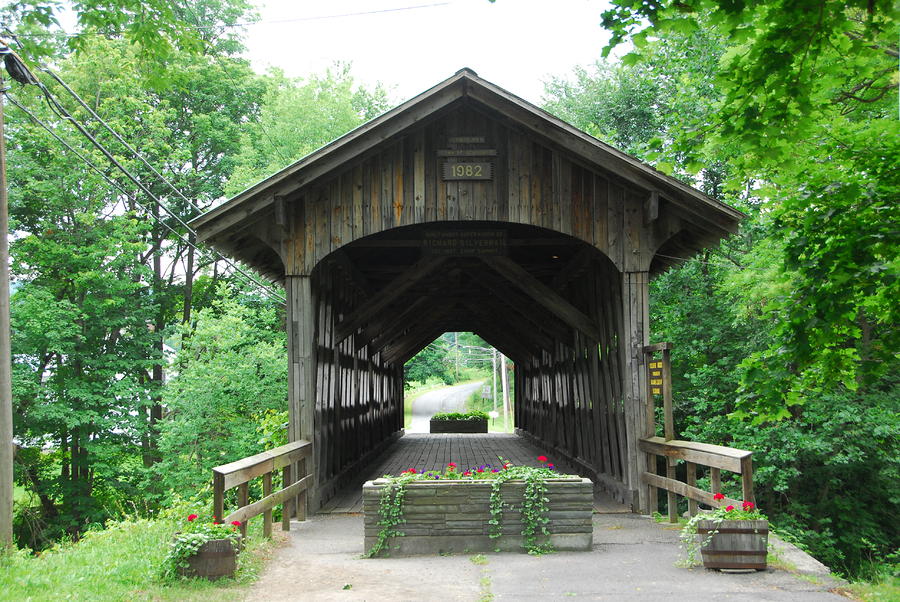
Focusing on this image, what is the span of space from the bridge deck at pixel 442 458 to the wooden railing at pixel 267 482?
26.9 inches

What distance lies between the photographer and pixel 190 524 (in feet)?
19.3

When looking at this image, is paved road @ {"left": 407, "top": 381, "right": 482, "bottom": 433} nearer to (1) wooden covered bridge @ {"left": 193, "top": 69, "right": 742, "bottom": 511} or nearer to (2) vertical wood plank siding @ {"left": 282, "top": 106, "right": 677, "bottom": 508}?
(1) wooden covered bridge @ {"left": 193, "top": 69, "right": 742, "bottom": 511}

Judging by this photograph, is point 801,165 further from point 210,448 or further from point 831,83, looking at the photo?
point 210,448

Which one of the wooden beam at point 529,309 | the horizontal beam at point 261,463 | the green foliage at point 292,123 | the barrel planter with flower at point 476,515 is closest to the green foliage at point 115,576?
the horizontal beam at point 261,463

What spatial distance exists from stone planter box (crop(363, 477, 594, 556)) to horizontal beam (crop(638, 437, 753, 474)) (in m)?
1.04

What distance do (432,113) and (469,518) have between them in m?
4.37

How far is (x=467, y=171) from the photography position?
353 inches

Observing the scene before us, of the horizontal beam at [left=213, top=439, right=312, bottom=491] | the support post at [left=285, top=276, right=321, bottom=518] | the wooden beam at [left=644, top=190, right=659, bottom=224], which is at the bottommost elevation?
the horizontal beam at [left=213, top=439, right=312, bottom=491]

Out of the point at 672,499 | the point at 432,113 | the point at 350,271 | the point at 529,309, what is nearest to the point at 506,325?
the point at 529,309

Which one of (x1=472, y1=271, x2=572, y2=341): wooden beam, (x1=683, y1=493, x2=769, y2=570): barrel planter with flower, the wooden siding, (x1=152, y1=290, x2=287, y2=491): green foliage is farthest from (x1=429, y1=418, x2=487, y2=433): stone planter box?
(x1=683, y1=493, x2=769, y2=570): barrel planter with flower

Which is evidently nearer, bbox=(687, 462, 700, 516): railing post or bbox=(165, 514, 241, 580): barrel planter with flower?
bbox=(165, 514, 241, 580): barrel planter with flower

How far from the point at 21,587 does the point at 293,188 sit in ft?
14.8

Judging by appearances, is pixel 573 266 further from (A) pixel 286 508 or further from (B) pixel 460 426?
(B) pixel 460 426

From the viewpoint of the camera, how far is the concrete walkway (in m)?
5.20
